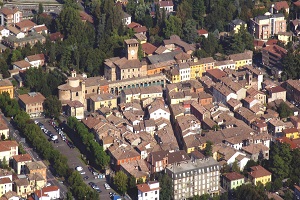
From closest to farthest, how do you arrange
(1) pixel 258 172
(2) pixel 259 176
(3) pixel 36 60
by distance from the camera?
(2) pixel 259 176 < (1) pixel 258 172 < (3) pixel 36 60

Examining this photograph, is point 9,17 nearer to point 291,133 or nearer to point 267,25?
point 267,25

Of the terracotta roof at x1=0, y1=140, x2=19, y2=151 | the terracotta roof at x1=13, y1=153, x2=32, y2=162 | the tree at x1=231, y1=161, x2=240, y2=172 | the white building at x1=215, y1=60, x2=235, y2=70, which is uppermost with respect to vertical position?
the white building at x1=215, y1=60, x2=235, y2=70

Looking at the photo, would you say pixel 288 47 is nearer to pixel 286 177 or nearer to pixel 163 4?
pixel 163 4

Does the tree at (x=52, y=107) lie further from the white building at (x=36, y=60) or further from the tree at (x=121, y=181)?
the tree at (x=121, y=181)

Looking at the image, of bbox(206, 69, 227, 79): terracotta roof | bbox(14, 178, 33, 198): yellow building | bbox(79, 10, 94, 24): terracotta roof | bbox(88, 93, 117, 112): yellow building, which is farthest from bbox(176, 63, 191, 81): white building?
bbox(14, 178, 33, 198): yellow building

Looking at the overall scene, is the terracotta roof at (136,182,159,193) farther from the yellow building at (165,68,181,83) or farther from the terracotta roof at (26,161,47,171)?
the yellow building at (165,68,181,83)

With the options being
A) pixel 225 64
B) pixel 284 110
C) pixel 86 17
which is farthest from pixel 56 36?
pixel 284 110
